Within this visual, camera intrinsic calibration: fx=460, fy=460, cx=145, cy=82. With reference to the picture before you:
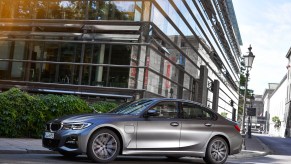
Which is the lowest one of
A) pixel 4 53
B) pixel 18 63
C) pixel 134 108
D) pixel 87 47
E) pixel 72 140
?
pixel 72 140

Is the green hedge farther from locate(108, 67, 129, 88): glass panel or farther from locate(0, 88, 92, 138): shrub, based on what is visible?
locate(108, 67, 129, 88): glass panel

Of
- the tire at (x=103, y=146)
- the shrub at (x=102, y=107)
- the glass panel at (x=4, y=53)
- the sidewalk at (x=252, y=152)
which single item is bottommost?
the sidewalk at (x=252, y=152)

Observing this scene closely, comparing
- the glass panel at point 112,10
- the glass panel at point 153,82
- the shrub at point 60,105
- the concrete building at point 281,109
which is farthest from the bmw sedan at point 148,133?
the concrete building at point 281,109

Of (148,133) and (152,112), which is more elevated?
(152,112)

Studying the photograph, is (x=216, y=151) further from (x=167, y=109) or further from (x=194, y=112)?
(x=167, y=109)

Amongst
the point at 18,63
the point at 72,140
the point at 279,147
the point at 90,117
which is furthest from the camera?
the point at 279,147

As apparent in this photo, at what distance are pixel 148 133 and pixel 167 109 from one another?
3.01 ft

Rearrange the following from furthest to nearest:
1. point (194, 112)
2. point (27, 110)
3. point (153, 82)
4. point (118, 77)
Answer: point (153, 82) → point (118, 77) → point (27, 110) → point (194, 112)

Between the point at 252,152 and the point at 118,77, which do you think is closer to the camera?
the point at 252,152

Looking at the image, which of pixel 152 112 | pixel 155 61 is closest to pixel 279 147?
pixel 155 61

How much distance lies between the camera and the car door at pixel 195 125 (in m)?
10.3

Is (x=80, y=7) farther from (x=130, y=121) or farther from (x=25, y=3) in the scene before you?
(x=130, y=121)

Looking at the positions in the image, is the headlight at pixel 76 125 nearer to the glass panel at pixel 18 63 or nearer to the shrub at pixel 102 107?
the shrub at pixel 102 107

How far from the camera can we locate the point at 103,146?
30.1ft
